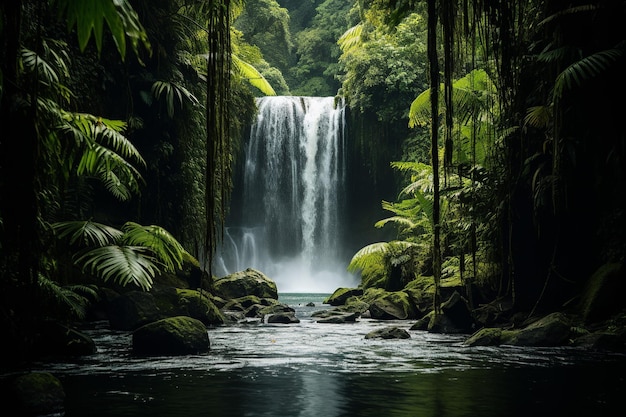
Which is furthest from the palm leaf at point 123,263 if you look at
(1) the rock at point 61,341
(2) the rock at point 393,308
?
(2) the rock at point 393,308

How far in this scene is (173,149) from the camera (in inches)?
526

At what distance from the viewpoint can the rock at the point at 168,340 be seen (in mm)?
7500

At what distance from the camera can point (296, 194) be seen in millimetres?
→ 26109

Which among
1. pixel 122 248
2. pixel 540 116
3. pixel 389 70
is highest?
pixel 389 70

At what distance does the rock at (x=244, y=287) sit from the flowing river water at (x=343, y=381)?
747 centimetres

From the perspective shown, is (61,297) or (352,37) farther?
(352,37)

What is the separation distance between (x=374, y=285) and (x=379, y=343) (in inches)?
331

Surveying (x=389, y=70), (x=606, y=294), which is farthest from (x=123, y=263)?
(x=389, y=70)

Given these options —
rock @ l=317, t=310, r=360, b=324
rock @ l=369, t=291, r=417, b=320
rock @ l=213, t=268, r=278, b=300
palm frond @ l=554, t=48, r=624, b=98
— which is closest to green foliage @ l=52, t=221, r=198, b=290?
palm frond @ l=554, t=48, r=624, b=98

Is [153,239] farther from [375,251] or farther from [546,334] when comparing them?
[375,251]

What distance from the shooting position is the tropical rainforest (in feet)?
10.2

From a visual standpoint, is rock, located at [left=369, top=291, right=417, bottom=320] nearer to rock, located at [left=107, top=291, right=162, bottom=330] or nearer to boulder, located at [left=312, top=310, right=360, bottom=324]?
boulder, located at [left=312, top=310, right=360, bottom=324]

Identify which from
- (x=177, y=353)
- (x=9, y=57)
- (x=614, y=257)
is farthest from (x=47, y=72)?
(x=614, y=257)

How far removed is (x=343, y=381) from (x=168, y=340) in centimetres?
259
